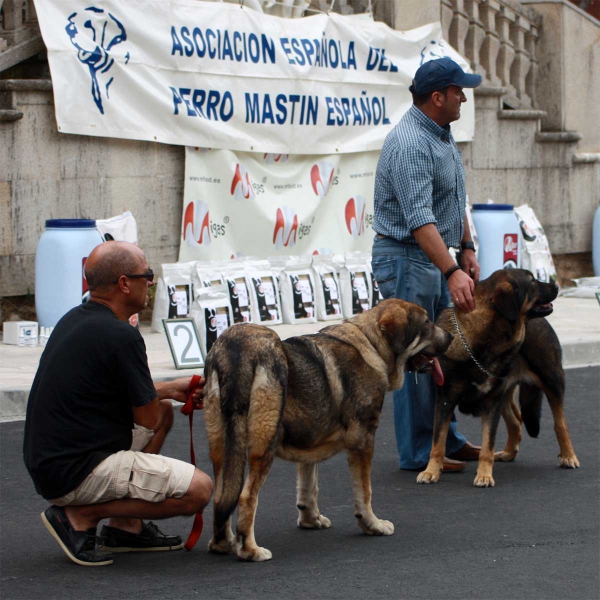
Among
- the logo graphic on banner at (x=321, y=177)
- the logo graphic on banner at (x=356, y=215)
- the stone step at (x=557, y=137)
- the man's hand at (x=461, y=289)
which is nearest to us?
the man's hand at (x=461, y=289)

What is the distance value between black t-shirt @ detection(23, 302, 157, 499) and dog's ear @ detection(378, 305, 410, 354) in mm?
1227

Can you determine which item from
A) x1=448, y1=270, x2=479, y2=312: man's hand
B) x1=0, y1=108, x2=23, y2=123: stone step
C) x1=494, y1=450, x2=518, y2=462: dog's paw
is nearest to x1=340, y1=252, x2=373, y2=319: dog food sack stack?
x1=0, y1=108, x2=23, y2=123: stone step

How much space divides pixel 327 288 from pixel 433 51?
3.84 metres

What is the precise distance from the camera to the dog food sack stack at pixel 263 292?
11.6 metres

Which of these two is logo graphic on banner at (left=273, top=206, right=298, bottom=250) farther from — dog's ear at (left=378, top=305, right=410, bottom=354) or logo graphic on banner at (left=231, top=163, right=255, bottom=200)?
dog's ear at (left=378, top=305, right=410, bottom=354)

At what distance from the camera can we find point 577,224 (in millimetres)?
16156

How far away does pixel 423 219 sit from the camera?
20.7ft

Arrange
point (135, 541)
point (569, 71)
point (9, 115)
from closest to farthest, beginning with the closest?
point (135, 541) < point (9, 115) < point (569, 71)

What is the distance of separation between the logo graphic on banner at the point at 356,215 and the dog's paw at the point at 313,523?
8040 mm

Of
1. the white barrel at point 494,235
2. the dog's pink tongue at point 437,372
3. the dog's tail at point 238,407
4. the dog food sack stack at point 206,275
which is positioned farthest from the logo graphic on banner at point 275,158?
the dog's tail at point 238,407

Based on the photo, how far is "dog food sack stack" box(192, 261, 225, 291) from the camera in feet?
37.2

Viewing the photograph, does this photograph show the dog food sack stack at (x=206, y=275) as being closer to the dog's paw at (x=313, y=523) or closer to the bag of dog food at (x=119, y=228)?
the bag of dog food at (x=119, y=228)

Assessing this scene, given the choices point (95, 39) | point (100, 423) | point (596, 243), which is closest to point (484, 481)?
point (100, 423)

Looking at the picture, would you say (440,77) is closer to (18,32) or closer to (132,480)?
(132,480)
